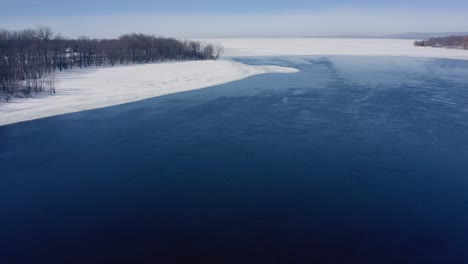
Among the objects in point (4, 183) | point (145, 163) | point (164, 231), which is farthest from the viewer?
point (145, 163)

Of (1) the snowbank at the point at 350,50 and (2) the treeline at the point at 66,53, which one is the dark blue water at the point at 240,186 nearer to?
(2) the treeline at the point at 66,53

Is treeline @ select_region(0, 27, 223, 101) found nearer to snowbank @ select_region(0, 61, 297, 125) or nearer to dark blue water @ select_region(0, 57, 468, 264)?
snowbank @ select_region(0, 61, 297, 125)

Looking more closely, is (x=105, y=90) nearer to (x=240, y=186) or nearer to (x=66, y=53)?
(x=240, y=186)

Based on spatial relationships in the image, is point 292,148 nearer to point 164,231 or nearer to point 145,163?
point 145,163

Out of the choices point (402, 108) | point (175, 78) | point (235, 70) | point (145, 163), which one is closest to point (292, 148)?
point (145, 163)

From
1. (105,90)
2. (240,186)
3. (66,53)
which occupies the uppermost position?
(66,53)

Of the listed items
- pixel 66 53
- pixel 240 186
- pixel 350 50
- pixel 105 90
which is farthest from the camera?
pixel 350 50

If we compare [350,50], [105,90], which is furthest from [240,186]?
[350,50]

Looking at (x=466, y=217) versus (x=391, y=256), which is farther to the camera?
(x=466, y=217)

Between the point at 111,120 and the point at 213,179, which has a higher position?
the point at 111,120
